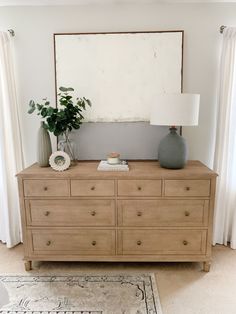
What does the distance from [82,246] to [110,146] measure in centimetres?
101

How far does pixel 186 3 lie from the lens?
237cm

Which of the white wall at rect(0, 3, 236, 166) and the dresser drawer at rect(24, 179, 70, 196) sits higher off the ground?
the white wall at rect(0, 3, 236, 166)

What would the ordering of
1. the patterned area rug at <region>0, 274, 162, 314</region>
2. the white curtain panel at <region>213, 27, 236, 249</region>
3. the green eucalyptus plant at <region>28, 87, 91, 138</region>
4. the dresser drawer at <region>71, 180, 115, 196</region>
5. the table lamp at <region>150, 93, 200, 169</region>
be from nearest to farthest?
the patterned area rug at <region>0, 274, 162, 314</region>, the table lamp at <region>150, 93, 200, 169</region>, the dresser drawer at <region>71, 180, 115, 196</region>, the green eucalyptus plant at <region>28, 87, 91, 138</region>, the white curtain panel at <region>213, 27, 236, 249</region>

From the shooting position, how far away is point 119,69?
8.05 ft

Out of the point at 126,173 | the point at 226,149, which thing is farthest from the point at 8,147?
the point at 226,149

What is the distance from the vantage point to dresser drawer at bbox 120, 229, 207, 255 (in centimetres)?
219

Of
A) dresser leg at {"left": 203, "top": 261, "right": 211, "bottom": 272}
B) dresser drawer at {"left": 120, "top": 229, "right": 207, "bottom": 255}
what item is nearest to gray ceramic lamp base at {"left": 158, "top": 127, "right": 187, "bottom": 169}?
dresser drawer at {"left": 120, "top": 229, "right": 207, "bottom": 255}

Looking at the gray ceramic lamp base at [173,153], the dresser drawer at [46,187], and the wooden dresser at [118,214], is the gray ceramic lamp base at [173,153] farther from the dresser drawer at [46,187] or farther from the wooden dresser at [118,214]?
the dresser drawer at [46,187]

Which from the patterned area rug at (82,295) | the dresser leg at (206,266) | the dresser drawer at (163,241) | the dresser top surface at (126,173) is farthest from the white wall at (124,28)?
the patterned area rug at (82,295)

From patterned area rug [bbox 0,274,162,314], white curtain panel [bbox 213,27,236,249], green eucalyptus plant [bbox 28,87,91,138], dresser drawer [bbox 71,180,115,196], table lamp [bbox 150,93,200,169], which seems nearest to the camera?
patterned area rug [bbox 0,274,162,314]

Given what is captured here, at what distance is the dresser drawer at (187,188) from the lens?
210 centimetres

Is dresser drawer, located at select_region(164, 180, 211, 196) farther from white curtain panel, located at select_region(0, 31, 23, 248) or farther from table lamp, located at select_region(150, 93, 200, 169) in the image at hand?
white curtain panel, located at select_region(0, 31, 23, 248)

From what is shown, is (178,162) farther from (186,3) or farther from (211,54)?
(186,3)

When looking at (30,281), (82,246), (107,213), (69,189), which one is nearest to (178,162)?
(107,213)
